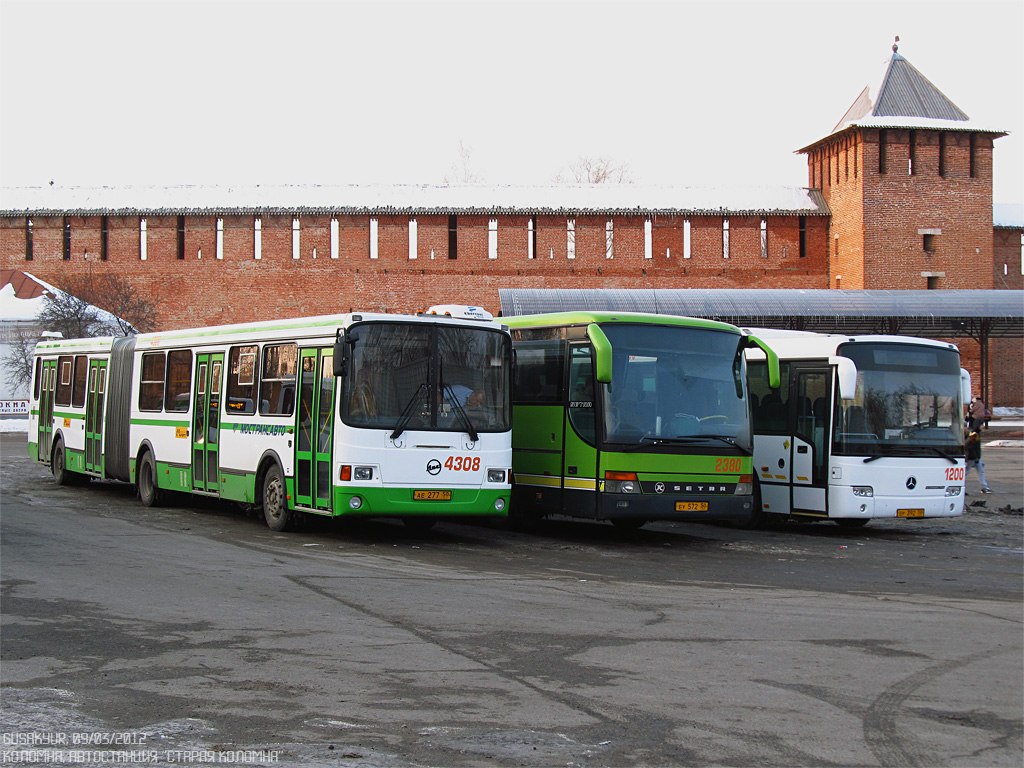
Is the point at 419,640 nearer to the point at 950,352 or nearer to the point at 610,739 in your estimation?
the point at 610,739

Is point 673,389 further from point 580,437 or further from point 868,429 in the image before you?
point 868,429

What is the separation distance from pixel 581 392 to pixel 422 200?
44323mm

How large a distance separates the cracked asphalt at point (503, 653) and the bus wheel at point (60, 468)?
793 centimetres

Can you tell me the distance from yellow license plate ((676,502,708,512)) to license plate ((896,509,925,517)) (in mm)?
3110

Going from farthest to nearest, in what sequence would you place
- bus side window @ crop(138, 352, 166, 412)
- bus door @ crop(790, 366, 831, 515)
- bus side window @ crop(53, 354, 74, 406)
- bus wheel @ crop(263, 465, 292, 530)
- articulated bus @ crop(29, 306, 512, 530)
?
bus side window @ crop(53, 354, 74, 406) → bus side window @ crop(138, 352, 166, 412) → bus door @ crop(790, 366, 831, 515) → bus wheel @ crop(263, 465, 292, 530) → articulated bus @ crop(29, 306, 512, 530)

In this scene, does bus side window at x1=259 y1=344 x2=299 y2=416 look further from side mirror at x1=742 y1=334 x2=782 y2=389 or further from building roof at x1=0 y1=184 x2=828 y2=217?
building roof at x1=0 y1=184 x2=828 y2=217

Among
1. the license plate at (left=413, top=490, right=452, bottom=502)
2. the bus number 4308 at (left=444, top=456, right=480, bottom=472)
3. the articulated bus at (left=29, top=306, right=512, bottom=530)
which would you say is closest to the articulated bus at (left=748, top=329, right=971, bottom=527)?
the articulated bus at (left=29, top=306, right=512, bottom=530)

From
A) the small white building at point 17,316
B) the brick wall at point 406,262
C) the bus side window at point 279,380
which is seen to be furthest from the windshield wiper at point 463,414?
the small white building at point 17,316

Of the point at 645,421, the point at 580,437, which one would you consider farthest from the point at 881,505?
the point at 580,437

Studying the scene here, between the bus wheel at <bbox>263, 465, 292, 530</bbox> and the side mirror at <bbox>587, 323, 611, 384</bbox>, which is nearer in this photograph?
the side mirror at <bbox>587, 323, 611, 384</bbox>

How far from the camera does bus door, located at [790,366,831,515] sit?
15.1 metres

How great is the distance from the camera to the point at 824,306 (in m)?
48.6

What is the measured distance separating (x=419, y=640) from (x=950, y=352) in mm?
10532
